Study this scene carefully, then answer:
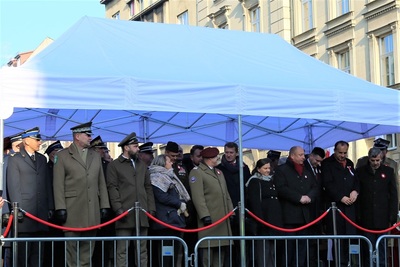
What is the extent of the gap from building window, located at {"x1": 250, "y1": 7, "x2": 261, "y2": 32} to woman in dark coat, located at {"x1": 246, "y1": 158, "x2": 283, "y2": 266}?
2597 cm

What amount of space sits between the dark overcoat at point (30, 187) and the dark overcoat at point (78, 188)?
236 mm

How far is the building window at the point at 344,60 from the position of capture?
3225cm

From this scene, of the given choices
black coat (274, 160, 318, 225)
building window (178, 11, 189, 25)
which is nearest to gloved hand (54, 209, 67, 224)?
black coat (274, 160, 318, 225)

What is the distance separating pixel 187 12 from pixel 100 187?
3460 cm

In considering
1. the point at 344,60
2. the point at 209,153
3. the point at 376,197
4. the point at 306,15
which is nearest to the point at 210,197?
the point at 209,153

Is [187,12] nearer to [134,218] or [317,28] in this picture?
[317,28]

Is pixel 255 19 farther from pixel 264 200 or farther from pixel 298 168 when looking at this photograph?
pixel 264 200

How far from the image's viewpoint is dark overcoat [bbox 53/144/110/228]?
1112 cm

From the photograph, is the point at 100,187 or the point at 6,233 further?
the point at 100,187

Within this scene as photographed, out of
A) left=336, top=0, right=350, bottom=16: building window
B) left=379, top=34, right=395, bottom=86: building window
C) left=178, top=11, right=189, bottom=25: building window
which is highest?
left=178, top=11, right=189, bottom=25: building window

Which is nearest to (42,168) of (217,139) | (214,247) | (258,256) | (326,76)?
(214,247)

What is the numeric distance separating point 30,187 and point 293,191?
3.89 metres

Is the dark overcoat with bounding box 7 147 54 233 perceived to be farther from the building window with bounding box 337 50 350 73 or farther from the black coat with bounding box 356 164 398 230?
the building window with bounding box 337 50 350 73

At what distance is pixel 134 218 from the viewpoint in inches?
460
